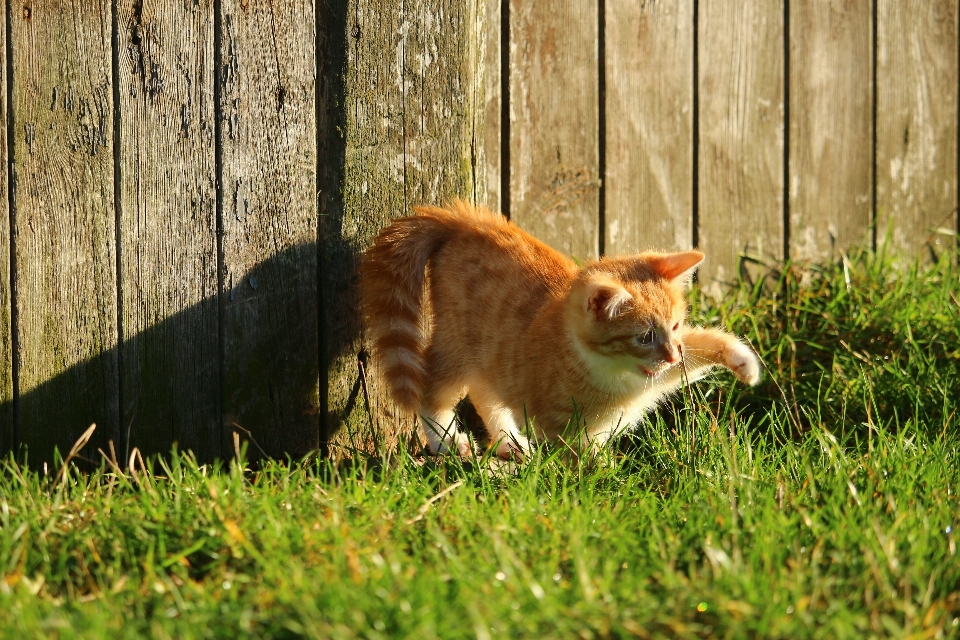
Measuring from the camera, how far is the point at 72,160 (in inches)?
120

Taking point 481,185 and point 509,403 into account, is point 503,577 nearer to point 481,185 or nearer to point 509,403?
point 509,403

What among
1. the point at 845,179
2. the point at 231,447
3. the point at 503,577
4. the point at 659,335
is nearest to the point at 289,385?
the point at 231,447

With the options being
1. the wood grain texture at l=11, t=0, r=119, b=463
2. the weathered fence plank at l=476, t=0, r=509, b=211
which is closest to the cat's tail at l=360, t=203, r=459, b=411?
the weathered fence plank at l=476, t=0, r=509, b=211

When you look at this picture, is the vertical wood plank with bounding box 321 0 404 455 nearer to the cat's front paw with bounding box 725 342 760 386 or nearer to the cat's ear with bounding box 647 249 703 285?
the cat's ear with bounding box 647 249 703 285

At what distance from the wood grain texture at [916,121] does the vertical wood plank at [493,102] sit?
6.24 feet

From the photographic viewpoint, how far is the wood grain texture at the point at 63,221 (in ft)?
9.78

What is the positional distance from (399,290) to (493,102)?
2.70 feet

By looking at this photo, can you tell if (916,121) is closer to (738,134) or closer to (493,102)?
(738,134)

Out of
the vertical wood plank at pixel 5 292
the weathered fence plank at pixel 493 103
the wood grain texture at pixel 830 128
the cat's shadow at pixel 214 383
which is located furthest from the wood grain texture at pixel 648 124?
the vertical wood plank at pixel 5 292

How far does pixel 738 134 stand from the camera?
13.9 ft

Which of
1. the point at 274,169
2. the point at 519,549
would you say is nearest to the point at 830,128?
the point at 274,169

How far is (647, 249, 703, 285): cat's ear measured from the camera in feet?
10.6

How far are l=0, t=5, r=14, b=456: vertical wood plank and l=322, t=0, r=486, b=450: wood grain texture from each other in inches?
37.1

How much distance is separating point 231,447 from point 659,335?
4.60ft
